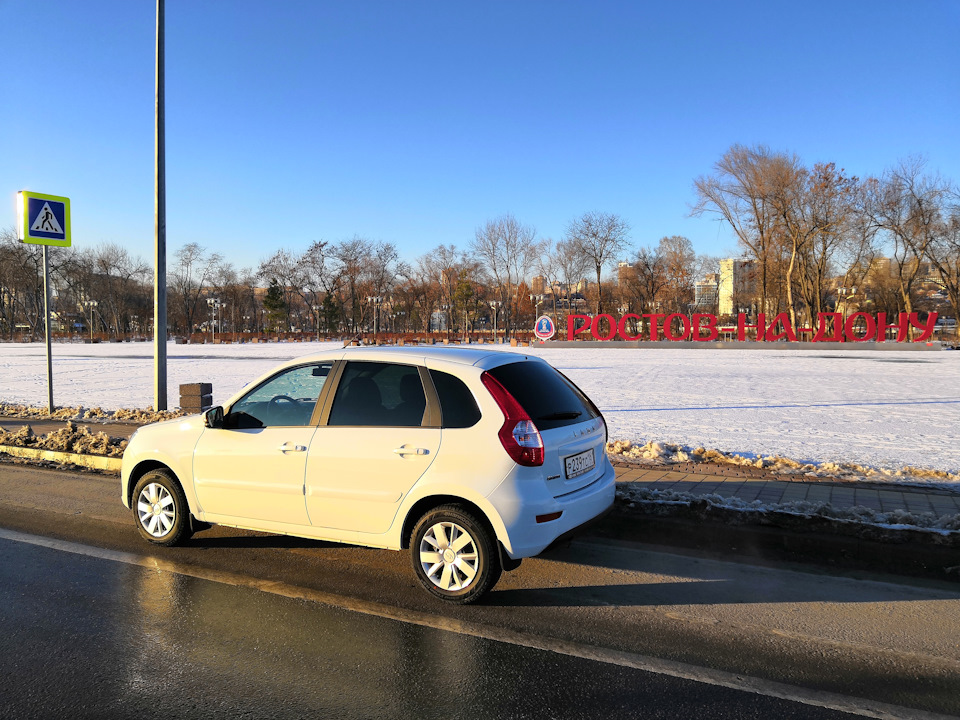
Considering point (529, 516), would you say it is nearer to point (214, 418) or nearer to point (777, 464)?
point (214, 418)

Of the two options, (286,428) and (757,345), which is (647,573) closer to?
(286,428)

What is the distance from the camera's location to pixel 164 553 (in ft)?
18.0

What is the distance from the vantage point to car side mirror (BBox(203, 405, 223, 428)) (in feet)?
17.1

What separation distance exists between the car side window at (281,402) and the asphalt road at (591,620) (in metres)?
1.11

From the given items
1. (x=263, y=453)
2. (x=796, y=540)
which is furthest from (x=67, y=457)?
(x=796, y=540)

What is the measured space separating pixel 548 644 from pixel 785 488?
13.5 feet

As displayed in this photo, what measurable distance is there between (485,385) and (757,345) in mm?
50435

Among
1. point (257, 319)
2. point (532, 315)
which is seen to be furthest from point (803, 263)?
point (257, 319)

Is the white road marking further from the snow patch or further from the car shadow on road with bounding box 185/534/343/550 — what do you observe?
the snow patch

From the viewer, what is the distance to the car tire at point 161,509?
5484 millimetres

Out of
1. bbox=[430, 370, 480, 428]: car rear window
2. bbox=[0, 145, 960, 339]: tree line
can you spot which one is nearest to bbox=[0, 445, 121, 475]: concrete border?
bbox=[430, 370, 480, 428]: car rear window

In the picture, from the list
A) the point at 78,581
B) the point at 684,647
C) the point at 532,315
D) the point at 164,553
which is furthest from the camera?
the point at 532,315

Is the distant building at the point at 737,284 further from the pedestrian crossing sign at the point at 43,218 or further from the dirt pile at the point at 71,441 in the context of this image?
the dirt pile at the point at 71,441

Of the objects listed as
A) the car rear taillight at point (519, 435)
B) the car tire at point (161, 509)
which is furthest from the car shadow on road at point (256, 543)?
the car rear taillight at point (519, 435)
